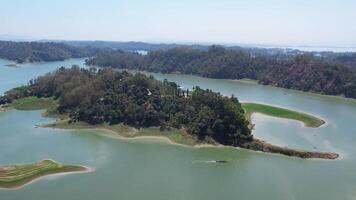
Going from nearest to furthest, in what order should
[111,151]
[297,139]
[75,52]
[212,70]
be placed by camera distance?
[111,151], [297,139], [212,70], [75,52]

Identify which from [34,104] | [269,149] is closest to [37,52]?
[34,104]

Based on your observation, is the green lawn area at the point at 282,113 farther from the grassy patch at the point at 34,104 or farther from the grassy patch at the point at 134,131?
the grassy patch at the point at 34,104

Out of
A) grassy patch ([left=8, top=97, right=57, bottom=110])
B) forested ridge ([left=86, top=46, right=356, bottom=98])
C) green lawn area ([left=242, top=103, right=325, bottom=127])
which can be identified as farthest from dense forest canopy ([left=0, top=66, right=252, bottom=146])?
forested ridge ([left=86, top=46, right=356, bottom=98])

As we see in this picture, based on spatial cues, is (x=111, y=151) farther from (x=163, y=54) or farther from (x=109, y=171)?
(x=163, y=54)

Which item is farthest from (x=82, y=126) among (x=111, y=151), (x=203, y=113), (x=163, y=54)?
(x=163, y=54)

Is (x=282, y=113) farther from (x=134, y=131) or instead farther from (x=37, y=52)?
(x=37, y=52)
